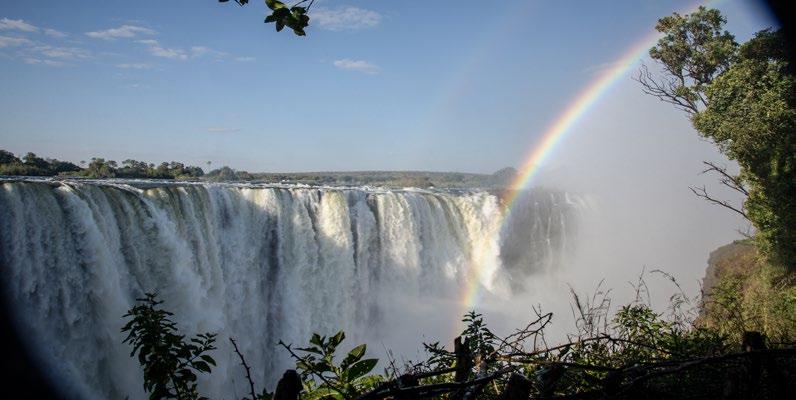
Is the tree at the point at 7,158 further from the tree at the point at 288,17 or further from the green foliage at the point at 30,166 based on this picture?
the tree at the point at 288,17

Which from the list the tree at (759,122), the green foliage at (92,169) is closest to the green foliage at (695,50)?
the tree at (759,122)

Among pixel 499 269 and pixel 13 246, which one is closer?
pixel 13 246

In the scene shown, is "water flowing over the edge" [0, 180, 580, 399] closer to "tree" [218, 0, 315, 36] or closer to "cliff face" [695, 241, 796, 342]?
"tree" [218, 0, 315, 36]

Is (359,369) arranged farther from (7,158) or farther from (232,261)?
(7,158)

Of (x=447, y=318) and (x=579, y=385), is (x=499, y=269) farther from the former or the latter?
(x=579, y=385)

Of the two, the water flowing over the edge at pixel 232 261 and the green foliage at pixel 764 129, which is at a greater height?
the green foliage at pixel 764 129

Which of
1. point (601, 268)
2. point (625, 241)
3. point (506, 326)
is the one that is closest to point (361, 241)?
point (506, 326)

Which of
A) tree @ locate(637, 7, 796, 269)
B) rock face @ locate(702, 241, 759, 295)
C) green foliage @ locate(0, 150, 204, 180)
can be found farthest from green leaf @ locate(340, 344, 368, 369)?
green foliage @ locate(0, 150, 204, 180)

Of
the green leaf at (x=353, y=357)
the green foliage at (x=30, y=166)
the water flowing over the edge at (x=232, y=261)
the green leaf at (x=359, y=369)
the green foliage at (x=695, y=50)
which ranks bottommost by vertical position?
the water flowing over the edge at (x=232, y=261)
